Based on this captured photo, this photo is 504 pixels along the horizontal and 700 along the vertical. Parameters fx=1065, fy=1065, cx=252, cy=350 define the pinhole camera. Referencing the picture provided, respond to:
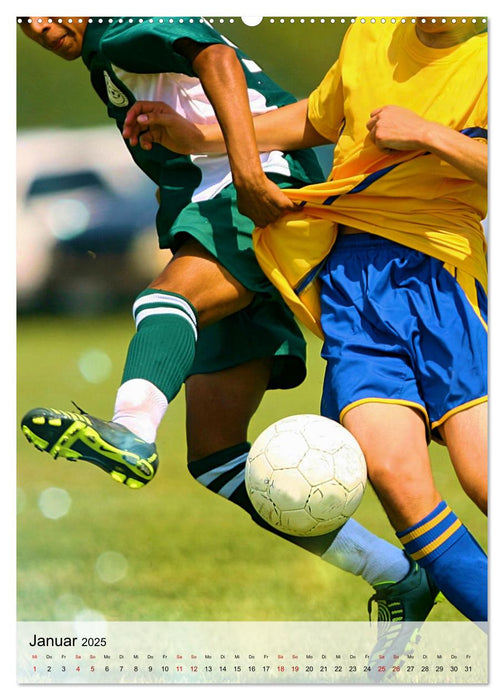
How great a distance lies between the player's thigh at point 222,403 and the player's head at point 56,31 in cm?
103

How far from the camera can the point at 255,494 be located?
2.65m

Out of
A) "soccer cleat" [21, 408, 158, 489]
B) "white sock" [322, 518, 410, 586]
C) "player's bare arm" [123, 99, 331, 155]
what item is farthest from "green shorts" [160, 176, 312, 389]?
"soccer cleat" [21, 408, 158, 489]

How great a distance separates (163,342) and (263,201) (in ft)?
1.52

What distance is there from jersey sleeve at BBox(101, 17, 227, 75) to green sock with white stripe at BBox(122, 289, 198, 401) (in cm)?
64

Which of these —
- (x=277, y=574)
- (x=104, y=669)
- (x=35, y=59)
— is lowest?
(x=104, y=669)

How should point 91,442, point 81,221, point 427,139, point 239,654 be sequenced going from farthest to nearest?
point 81,221, point 239,654, point 427,139, point 91,442

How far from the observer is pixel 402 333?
270cm

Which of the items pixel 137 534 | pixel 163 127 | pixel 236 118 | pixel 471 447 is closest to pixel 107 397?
pixel 137 534

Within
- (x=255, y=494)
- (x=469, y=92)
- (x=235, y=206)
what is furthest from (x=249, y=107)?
(x=255, y=494)

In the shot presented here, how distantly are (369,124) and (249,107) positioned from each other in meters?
0.36

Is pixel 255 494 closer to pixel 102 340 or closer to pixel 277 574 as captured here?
pixel 277 574

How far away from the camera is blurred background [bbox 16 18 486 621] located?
10.3 ft

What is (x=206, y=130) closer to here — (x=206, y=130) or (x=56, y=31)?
(x=206, y=130)

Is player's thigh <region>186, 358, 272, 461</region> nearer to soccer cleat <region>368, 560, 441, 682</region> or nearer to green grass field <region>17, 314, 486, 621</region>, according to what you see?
green grass field <region>17, 314, 486, 621</region>
